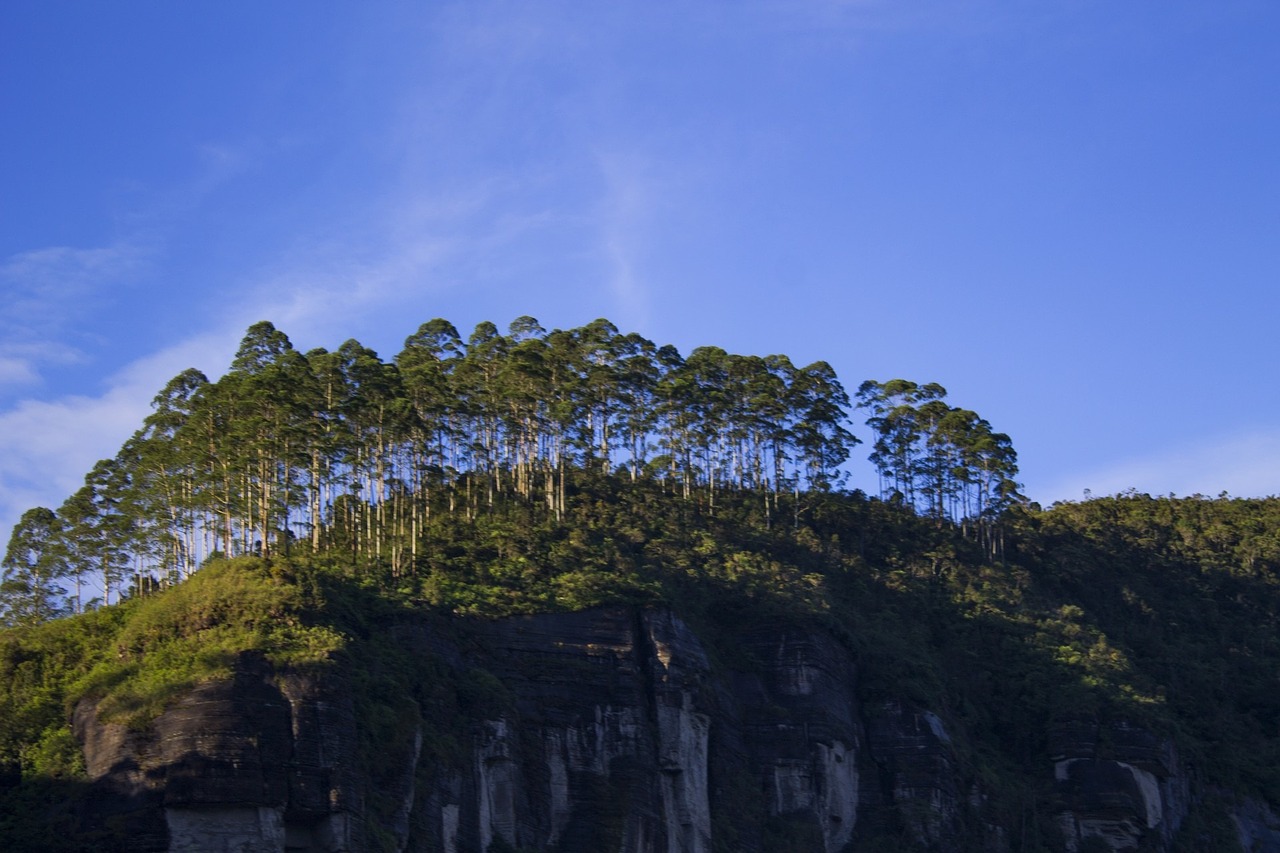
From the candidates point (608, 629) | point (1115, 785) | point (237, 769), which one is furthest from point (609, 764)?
point (1115, 785)

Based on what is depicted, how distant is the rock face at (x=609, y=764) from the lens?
59.3 meters

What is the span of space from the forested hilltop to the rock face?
141 millimetres

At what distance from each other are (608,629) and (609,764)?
6014mm

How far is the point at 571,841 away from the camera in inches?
Result: 2736

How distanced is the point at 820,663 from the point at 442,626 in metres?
18.9

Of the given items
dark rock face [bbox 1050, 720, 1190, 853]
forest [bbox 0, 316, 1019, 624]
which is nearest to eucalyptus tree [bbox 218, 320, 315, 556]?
forest [bbox 0, 316, 1019, 624]

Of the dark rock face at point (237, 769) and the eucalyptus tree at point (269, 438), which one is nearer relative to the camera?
the dark rock face at point (237, 769)

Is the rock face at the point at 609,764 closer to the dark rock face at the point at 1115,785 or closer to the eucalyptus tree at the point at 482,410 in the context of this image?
the dark rock face at the point at 1115,785

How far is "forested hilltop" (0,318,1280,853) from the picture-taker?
64062mm

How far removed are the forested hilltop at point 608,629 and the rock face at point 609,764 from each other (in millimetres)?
141

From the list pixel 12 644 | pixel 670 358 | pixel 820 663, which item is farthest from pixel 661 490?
pixel 12 644

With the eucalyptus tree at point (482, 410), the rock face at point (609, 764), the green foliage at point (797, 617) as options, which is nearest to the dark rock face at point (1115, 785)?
the rock face at point (609, 764)

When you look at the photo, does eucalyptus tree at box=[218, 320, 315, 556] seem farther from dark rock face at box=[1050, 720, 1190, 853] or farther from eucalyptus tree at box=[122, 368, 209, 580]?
dark rock face at box=[1050, 720, 1190, 853]

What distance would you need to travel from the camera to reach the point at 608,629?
248 feet
